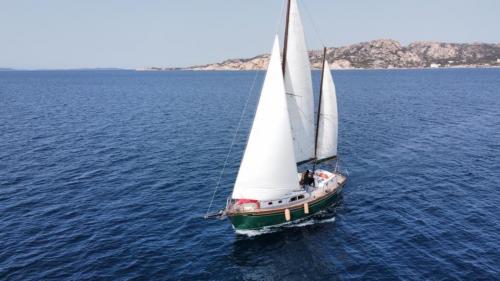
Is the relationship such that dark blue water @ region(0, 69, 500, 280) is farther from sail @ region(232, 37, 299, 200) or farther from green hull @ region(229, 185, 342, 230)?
sail @ region(232, 37, 299, 200)

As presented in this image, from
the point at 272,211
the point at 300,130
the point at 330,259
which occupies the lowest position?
the point at 330,259

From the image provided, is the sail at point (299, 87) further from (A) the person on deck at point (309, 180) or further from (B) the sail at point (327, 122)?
(B) the sail at point (327, 122)

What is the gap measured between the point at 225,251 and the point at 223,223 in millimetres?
6063

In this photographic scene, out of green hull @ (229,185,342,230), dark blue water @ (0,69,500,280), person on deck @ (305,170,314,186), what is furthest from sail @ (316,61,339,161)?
green hull @ (229,185,342,230)

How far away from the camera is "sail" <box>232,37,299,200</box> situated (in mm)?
34062

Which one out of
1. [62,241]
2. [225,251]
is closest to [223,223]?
[225,251]

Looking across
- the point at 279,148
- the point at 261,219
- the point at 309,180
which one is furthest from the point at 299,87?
the point at 261,219

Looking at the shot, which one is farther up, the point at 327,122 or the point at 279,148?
the point at 327,122

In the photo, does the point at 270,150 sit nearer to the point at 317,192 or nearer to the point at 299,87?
the point at 299,87

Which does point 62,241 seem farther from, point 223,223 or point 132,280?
point 223,223

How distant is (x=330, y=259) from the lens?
108ft

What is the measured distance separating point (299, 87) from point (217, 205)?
654 inches

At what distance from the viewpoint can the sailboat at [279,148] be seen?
34625mm

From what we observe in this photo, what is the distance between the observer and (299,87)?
126ft
